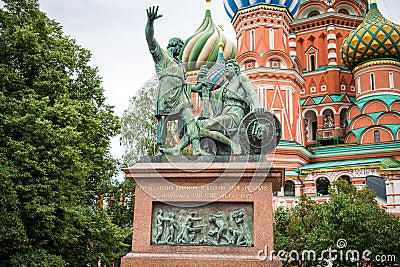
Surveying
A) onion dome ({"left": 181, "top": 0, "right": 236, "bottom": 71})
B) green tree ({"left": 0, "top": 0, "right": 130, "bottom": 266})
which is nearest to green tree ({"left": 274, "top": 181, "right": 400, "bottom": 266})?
green tree ({"left": 0, "top": 0, "right": 130, "bottom": 266})

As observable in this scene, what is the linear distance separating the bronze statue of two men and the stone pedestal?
0.59m

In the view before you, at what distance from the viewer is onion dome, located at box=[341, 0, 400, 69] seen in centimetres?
3045

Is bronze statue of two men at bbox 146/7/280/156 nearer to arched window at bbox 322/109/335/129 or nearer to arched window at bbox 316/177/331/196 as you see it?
arched window at bbox 316/177/331/196

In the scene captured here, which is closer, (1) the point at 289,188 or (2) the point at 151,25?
(2) the point at 151,25

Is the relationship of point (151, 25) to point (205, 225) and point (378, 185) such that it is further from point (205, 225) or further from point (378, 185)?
point (378, 185)

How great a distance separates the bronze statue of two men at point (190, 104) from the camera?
9.53 meters

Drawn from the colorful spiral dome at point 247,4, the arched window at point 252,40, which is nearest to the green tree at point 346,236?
the arched window at point 252,40

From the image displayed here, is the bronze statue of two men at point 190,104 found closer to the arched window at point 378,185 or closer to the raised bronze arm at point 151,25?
the raised bronze arm at point 151,25

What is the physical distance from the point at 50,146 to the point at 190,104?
219 inches

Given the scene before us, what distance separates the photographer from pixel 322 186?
27.2m

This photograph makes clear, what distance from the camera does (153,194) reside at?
29.7ft

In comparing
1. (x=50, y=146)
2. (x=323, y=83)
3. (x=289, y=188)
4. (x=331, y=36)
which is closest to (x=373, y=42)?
(x=323, y=83)

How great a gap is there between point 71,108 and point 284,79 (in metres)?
16.9

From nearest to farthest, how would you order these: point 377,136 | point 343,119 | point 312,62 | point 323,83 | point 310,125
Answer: point 377,136
point 343,119
point 323,83
point 310,125
point 312,62
